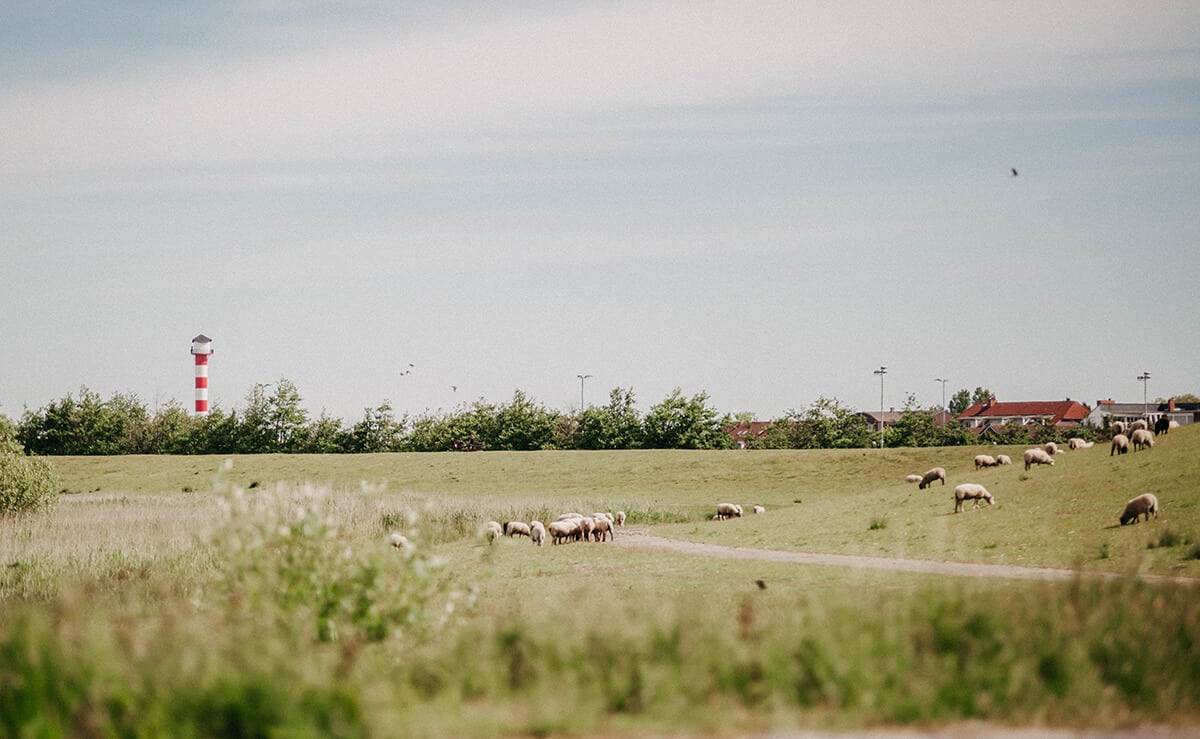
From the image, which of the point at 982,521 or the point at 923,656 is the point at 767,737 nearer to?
the point at 923,656

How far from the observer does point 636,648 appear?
32.5 feet

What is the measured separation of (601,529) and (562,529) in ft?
6.14

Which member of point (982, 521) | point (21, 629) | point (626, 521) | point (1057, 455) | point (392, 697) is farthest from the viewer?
point (626, 521)

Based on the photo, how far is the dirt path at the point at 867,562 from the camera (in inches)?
917

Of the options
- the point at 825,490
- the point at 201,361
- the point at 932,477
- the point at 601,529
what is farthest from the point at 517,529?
the point at 201,361

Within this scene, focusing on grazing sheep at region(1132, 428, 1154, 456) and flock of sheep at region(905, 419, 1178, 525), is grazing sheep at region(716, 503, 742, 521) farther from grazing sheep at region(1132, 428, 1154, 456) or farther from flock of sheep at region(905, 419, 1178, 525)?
grazing sheep at region(1132, 428, 1154, 456)

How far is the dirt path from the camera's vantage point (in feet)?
76.4

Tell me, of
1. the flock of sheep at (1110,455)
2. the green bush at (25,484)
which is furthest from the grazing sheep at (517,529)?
the green bush at (25,484)

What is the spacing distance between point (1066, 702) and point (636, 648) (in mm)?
3808

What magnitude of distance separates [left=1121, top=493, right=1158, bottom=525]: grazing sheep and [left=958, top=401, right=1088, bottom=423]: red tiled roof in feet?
474

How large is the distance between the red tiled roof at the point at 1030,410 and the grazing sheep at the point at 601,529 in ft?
460

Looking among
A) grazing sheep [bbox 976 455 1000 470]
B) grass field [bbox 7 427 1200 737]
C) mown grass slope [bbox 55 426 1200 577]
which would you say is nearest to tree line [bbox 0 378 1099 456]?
mown grass slope [bbox 55 426 1200 577]

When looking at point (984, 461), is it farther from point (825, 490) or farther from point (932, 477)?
point (825, 490)

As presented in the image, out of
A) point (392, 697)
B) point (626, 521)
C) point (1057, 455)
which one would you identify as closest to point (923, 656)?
point (392, 697)
